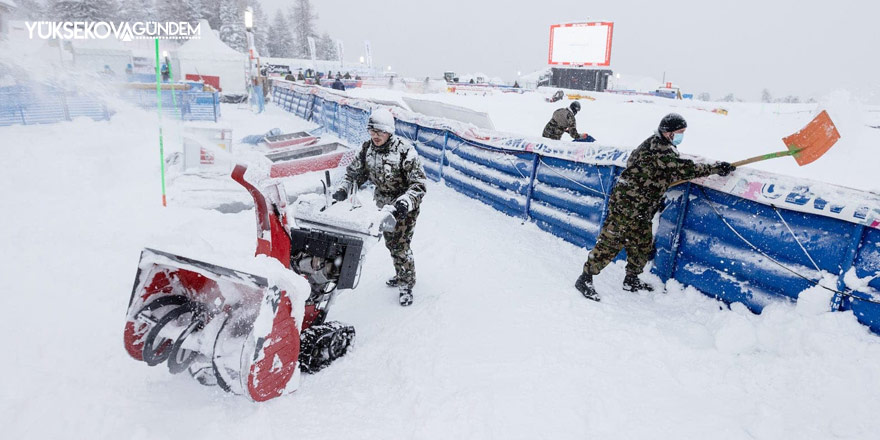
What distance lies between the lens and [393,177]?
446cm

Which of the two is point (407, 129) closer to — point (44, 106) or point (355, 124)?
point (355, 124)

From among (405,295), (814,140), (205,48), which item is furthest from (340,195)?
(205,48)

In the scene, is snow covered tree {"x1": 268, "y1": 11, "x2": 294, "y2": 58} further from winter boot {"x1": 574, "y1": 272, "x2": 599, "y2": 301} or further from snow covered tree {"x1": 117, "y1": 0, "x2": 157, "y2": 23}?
winter boot {"x1": 574, "y1": 272, "x2": 599, "y2": 301}

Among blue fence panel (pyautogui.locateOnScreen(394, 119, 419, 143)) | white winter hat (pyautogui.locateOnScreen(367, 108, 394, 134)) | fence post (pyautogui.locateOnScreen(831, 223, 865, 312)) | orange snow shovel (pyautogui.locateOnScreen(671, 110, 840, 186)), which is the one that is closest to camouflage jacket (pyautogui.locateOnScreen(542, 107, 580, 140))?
blue fence panel (pyautogui.locateOnScreen(394, 119, 419, 143))

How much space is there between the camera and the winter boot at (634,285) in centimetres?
465

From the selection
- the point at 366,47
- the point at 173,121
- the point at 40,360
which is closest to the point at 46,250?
the point at 40,360

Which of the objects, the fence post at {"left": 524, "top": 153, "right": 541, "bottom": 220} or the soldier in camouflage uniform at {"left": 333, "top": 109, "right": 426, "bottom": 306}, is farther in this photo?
the fence post at {"left": 524, "top": 153, "right": 541, "bottom": 220}

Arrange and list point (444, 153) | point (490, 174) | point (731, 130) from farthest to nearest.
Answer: point (731, 130) → point (444, 153) → point (490, 174)

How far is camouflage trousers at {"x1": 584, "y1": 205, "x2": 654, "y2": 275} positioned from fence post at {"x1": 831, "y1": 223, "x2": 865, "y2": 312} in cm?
144

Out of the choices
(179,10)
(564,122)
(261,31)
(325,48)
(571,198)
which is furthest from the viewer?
(325,48)

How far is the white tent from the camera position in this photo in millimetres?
27641

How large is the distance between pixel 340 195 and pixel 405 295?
1177mm

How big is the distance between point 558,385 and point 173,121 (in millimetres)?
18354

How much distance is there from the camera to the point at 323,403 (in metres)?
3.05
